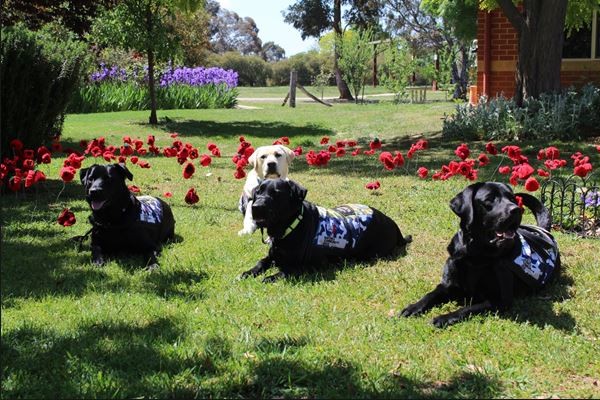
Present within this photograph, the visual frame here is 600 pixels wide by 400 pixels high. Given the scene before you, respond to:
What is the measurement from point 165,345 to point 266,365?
688 mm

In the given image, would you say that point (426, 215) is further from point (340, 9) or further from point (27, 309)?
point (340, 9)

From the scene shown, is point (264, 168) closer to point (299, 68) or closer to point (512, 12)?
point (512, 12)

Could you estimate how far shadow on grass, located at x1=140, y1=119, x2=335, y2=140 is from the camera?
18922 millimetres

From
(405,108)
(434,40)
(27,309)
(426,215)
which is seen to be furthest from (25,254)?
(434,40)

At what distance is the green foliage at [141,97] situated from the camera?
26.1 metres

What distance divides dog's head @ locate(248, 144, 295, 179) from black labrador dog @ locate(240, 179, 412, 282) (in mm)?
1245

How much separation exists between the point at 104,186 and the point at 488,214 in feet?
10.9

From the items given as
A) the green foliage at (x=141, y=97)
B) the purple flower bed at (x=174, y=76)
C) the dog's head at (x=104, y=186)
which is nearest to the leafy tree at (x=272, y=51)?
the purple flower bed at (x=174, y=76)

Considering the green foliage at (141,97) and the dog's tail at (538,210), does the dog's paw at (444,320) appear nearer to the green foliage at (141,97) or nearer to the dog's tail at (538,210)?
the dog's tail at (538,210)

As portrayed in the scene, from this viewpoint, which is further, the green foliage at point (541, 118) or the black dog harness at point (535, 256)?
the green foliage at point (541, 118)

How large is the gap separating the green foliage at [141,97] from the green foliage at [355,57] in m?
7.04

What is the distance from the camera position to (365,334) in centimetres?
441

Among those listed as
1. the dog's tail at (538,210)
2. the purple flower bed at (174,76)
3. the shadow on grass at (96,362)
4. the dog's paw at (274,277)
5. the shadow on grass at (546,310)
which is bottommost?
the shadow on grass at (546,310)

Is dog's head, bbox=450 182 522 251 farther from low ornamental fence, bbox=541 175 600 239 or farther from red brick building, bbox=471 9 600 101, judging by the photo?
red brick building, bbox=471 9 600 101
